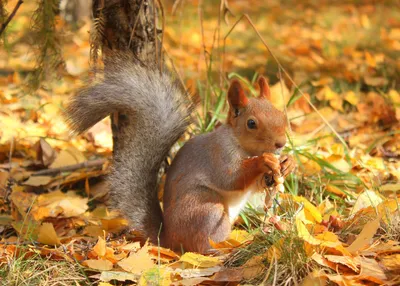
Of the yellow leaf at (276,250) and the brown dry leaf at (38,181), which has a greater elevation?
the yellow leaf at (276,250)

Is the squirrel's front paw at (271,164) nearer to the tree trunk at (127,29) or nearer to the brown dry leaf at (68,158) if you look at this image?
the tree trunk at (127,29)

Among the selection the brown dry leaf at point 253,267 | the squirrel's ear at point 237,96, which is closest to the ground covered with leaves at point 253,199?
the brown dry leaf at point 253,267

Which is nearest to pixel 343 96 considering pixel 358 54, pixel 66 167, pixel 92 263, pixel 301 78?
pixel 301 78

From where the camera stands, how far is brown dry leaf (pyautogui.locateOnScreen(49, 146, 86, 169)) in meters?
3.26

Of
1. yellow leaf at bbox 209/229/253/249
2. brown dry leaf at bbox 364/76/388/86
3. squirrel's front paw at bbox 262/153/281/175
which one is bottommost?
yellow leaf at bbox 209/229/253/249

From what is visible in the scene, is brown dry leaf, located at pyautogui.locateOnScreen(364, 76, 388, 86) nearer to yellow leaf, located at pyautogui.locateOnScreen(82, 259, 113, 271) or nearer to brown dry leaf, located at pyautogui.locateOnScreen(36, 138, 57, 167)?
brown dry leaf, located at pyautogui.locateOnScreen(36, 138, 57, 167)

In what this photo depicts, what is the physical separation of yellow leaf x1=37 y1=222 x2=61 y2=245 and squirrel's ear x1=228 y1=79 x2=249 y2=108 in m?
0.80

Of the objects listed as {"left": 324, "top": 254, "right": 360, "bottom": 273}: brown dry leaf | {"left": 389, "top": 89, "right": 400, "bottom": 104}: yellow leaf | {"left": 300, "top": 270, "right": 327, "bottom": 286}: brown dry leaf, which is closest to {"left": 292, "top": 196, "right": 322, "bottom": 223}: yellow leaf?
{"left": 324, "top": 254, "right": 360, "bottom": 273}: brown dry leaf

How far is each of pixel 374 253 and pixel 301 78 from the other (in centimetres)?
263

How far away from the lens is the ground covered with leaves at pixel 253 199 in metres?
2.04

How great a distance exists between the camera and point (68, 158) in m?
3.30

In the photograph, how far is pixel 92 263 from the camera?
2115mm

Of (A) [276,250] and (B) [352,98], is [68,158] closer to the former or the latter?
(A) [276,250]

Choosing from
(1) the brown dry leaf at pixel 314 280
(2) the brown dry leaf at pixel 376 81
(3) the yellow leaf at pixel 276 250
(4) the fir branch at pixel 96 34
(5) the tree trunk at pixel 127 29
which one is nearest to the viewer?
(1) the brown dry leaf at pixel 314 280
